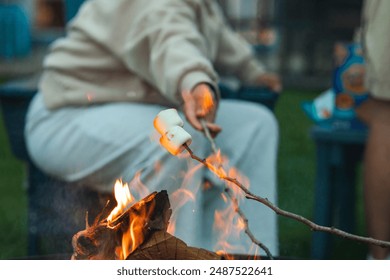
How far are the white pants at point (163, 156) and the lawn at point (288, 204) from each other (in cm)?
24

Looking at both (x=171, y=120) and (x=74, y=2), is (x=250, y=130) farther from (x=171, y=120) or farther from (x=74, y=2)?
(x=74, y=2)

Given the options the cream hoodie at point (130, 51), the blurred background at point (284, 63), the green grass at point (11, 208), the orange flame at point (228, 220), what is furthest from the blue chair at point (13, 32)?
the orange flame at point (228, 220)

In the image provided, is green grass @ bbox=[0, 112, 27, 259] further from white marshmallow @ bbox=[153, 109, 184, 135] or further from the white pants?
white marshmallow @ bbox=[153, 109, 184, 135]

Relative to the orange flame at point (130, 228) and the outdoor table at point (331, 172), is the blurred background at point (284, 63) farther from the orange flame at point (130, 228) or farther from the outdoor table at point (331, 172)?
the orange flame at point (130, 228)

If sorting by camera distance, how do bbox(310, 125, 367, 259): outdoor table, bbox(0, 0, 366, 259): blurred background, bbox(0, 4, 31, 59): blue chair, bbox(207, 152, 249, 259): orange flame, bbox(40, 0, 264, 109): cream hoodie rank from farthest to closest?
1. bbox(0, 4, 31, 59): blue chair
2. bbox(0, 0, 366, 259): blurred background
3. bbox(310, 125, 367, 259): outdoor table
4. bbox(40, 0, 264, 109): cream hoodie
5. bbox(207, 152, 249, 259): orange flame

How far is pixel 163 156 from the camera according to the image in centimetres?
168

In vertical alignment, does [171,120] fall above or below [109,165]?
above

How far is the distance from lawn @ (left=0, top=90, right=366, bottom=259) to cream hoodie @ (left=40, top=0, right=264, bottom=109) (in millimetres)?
473

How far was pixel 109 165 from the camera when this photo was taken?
1.75 meters

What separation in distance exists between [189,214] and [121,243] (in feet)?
1.19

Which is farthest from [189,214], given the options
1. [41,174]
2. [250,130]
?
[41,174]

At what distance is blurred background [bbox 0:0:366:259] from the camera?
239cm

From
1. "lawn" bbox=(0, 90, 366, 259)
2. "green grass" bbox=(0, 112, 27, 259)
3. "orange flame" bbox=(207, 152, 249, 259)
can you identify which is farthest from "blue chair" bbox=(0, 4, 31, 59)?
"orange flame" bbox=(207, 152, 249, 259)

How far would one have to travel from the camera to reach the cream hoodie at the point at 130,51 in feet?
5.41
